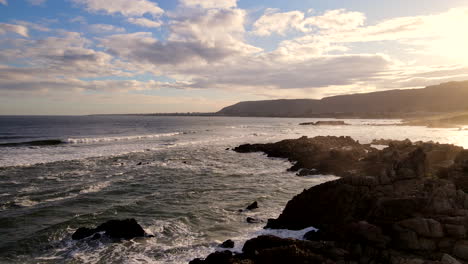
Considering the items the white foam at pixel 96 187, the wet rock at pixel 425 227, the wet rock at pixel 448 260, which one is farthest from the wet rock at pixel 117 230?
the wet rock at pixel 448 260

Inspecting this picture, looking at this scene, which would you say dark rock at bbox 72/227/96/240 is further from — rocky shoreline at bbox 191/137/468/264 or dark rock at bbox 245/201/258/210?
dark rock at bbox 245/201/258/210

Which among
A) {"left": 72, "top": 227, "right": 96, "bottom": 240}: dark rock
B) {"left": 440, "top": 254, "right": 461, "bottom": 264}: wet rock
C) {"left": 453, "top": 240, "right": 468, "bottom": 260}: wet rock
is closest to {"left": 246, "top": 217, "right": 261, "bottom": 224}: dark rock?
{"left": 72, "top": 227, "right": 96, "bottom": 240}: dark rock

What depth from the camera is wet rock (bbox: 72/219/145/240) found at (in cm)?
1380

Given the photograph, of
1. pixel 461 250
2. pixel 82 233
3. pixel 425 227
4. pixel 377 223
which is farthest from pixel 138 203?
pixel 461 250

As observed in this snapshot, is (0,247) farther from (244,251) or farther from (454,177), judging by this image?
(454,177)

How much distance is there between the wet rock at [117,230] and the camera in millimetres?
13797

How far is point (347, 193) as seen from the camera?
585 inches

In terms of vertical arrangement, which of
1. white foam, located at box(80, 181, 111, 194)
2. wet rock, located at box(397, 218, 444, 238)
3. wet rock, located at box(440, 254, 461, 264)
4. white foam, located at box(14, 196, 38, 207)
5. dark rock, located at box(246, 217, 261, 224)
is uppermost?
wet rock, located at box(397, 218, 444, 238)

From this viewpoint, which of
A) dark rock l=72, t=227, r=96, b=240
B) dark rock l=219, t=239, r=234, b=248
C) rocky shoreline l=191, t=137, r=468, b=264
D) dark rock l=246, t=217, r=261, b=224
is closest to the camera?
rocky shoreline l=191, t=137, r=468, b=264

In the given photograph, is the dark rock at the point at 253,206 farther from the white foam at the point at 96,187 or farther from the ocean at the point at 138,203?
the white foam at the point at 96,187

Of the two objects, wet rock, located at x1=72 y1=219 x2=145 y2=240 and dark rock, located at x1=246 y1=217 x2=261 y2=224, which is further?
dark rock, located at x1=246 y1=217 x2=261 y2=224

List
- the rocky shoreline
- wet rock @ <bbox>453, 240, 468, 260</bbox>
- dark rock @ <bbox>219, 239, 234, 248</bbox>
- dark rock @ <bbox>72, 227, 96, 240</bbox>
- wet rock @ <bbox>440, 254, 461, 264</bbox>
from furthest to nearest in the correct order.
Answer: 1. dark rock @ <bbox>72, 227, 96, 240</bbox>
2. dark rock @ <bbox>219, 239, 234, 248</bbox>
3. the rocky shoreline
4. wet rock @ <bbox>453, 240, 468, 260</bbox>
5. wet rock @ <bbox>440, 254, 461, 264</bbox>

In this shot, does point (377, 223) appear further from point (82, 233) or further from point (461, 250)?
point (82, 233)

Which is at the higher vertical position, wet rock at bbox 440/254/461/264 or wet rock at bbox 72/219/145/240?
wet rock at bbox 440/254/461/264
